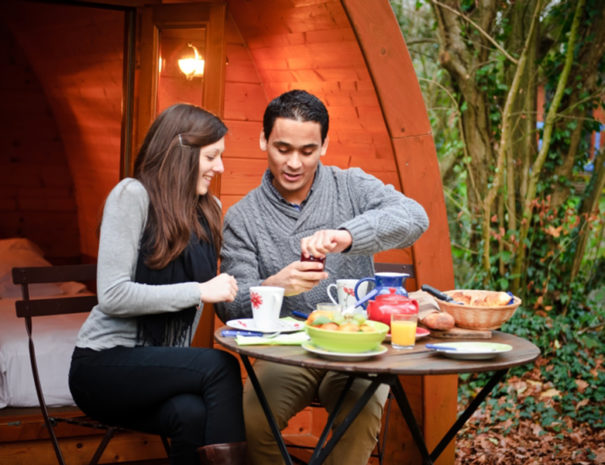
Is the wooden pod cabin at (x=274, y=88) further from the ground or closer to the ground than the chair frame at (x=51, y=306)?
further from the ground

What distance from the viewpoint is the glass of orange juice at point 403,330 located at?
2195 mm

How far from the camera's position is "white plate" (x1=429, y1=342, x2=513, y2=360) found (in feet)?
6.75

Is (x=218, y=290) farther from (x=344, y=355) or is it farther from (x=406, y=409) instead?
(x=406, y=409)

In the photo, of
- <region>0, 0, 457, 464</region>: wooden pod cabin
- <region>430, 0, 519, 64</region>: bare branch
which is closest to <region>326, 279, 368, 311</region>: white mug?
<region>0, 0, 457, 464</region>: wooden pod cabin

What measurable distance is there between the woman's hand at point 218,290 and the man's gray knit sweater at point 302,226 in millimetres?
300

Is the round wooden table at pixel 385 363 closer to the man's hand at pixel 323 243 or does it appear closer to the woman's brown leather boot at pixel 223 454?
the woman's brown leather boot at pixel 223 454

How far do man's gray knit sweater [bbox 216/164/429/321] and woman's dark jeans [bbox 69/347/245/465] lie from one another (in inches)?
16.2

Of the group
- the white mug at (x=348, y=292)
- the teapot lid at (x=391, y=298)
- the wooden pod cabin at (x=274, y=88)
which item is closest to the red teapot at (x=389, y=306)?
the teapot lid at (x=391, y=298)

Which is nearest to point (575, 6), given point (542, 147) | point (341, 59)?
point (542, 147)

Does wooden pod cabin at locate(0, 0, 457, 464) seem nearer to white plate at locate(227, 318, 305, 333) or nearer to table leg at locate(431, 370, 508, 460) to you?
table leg at locate(431, 370, 508, 460)

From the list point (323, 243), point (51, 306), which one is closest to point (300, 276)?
point (323, 243)

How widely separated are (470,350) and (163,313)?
1057 mm

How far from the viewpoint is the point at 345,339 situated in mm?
2018

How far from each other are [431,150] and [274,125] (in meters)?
1.13
